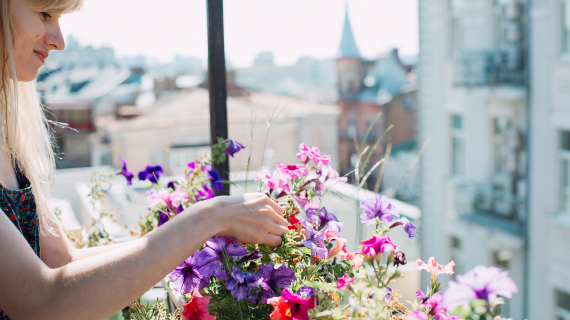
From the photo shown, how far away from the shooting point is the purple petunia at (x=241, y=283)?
59 cm

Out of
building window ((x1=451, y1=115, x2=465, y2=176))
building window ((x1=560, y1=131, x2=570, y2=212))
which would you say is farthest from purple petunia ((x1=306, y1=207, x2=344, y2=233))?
building window ((x1=451, y1=115, x2=465, y2=176))

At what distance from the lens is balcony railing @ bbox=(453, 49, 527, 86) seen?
592cm

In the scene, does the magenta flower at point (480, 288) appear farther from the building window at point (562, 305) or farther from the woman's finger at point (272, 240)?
the building window at point (562, 305)

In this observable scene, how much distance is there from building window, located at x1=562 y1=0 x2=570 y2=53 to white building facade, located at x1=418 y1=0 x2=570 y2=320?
1 cm

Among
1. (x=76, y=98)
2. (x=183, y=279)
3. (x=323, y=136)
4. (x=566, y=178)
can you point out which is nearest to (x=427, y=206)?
(x=566, y=178)

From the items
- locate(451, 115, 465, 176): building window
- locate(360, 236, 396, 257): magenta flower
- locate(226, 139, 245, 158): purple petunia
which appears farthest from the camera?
locate(451, 115, 465, 176): building window

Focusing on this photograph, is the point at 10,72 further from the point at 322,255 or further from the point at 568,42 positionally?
the point at 568,42

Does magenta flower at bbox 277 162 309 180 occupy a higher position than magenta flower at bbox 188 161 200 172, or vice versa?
magenta flower at bbox 277 162 309 180

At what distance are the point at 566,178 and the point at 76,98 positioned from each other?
2074cm

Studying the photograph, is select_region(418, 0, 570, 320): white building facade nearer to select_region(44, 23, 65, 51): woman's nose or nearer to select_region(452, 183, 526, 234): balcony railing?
select_region(452, 183, 526, 234): balcony railing

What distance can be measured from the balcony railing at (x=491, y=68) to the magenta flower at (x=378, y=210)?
5.89 m

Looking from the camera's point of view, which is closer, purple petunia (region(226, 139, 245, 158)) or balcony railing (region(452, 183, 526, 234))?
purple petunia (region(226, 139, 245, 158))

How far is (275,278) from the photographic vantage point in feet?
2.07

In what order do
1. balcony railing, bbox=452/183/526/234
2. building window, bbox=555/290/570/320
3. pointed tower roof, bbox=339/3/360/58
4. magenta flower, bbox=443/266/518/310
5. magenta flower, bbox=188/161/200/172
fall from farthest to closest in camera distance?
pointed tower roof, bbox=339/3/360/58
balcony railing, bbox=452/183/526/234
building window, bbox=555/290/570/320
magenta flower, bbox=188/161/200/172
magenta flower, bbox=443/266/518/310
